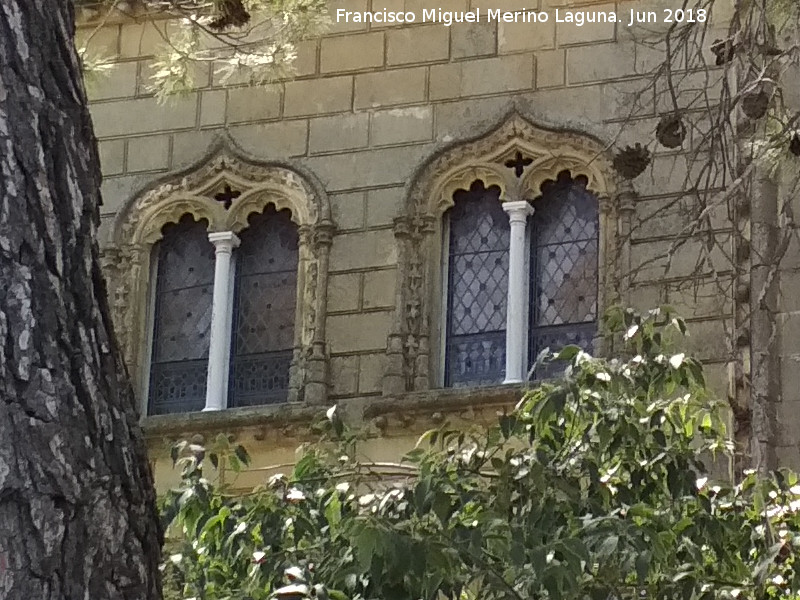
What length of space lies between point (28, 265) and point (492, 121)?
23.9ft

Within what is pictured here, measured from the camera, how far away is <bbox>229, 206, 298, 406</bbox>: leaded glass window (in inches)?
407

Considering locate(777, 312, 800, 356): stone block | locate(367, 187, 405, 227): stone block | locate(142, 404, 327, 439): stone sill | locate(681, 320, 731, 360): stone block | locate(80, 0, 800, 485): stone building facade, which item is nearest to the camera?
locate(777, 312, 800, 356): stone block

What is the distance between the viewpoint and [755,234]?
9.30m

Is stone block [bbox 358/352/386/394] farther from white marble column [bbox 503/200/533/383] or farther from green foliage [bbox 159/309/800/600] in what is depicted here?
green foliage [bbox 159/309/800/600]

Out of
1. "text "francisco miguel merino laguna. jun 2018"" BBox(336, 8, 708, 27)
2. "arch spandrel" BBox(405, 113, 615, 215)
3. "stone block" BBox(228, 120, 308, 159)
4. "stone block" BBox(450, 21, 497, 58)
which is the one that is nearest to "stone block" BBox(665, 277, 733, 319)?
"arch spandrel" BBox(405, 113, 615, 215)

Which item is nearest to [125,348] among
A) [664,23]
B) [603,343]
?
[603,343]

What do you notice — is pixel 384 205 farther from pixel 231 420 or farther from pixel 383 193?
pixel 231 420

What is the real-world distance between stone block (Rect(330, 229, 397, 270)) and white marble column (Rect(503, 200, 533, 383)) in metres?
0.66

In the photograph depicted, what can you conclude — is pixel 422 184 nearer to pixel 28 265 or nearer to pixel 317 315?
pixel 317 315

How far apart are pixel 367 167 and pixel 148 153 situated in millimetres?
1384

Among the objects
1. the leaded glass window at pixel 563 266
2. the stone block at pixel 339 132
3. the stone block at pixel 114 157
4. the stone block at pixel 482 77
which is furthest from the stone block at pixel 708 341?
the stone block at pixel 114 157

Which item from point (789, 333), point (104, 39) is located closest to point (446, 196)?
point (789, 333)

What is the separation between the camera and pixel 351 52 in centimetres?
1064

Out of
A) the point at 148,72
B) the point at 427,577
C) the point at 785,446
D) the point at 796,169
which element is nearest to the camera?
the point at 427,577
